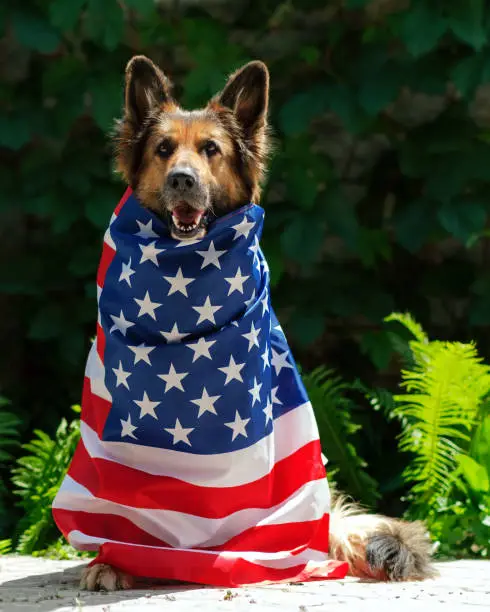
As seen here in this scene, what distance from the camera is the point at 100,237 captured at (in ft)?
20.2

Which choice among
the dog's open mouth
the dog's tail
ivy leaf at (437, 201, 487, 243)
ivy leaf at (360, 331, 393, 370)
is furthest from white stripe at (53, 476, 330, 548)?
ivy leaf at (437, 201, 487, 243)

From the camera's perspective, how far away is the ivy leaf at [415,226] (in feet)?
19.1

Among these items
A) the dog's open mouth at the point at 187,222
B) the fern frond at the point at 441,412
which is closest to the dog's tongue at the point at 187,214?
the dog's open mouth at the point at 187,222

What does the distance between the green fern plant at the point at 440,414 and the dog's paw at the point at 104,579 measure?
187 centimetres

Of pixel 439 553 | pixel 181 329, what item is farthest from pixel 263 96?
pixel 439 553

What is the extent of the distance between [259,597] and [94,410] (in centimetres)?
94

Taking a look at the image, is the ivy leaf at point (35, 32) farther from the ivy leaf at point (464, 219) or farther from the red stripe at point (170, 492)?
the red stripe at point (170, 492)

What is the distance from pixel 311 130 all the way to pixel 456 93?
95cm

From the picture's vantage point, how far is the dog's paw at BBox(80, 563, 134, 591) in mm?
3469

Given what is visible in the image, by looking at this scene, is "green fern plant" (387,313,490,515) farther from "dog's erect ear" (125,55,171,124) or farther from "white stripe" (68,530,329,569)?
"dog's erect ear" (125,55,171,124)

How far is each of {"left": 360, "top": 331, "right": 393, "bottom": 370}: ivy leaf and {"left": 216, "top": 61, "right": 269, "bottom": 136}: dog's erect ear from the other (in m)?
2.06

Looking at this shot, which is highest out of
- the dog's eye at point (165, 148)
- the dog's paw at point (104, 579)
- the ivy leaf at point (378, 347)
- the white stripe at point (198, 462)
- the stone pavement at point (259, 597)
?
the dog's eye at point (165, 148)

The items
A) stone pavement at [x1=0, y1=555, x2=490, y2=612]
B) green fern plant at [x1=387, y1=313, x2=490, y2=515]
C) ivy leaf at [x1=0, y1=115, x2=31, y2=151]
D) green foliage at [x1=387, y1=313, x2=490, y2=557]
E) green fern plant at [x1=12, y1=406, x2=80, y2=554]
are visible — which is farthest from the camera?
ivy leaf at [x1=0, y1=115, x2=31, y2=151]

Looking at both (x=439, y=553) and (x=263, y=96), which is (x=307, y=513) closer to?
(x=439, y=553)
